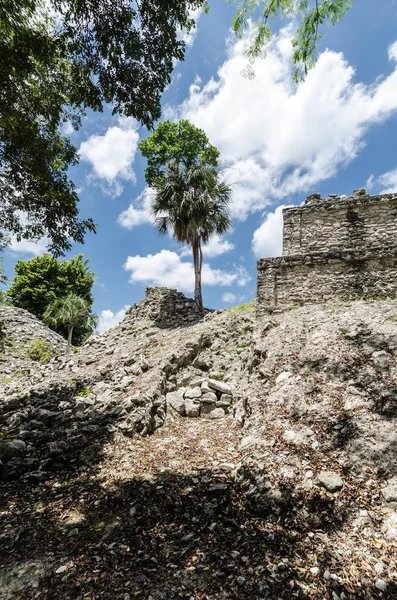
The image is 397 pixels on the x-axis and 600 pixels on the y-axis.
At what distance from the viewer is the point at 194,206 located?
53.3 feet

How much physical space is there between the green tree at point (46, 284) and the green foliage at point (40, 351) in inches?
483

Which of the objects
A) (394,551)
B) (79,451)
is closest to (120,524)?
(79,451)

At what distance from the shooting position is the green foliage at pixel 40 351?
15.9m

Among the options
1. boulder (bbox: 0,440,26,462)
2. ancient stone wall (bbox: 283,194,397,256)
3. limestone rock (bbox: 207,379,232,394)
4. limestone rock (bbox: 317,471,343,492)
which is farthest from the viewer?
ancient stone wall (bbox: 283,194,397,256)

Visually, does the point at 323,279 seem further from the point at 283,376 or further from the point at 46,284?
the point at 46,284

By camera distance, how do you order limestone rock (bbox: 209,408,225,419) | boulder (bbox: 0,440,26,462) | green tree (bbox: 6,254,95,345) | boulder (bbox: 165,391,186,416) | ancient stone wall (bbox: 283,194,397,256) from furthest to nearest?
green tree (bbox: 6,254,95,345) < ancient stone wall (bbox: 283,194,397,256) < boulder (bbox: 165,391,186,416) < limestone rock (bbox: 209,408,225,419) < boulder (bbox: 0,440,26,462)

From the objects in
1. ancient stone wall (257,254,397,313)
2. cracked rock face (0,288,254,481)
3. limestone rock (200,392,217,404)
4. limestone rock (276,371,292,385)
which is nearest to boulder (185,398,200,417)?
cracked rock face (0,288,254,481)

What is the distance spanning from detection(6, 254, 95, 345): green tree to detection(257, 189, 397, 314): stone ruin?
76.7 feet

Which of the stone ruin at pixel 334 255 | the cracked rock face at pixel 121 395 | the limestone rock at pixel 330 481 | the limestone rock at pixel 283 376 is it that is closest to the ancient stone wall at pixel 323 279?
the stone ruin at pixel 334 255

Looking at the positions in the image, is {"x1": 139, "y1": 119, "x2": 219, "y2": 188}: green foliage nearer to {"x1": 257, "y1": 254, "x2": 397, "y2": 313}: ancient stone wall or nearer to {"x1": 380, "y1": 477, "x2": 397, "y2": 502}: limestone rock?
{"x1": 257, "y1": 254, "x2": 397, "y2": 313}: ancient stone wall

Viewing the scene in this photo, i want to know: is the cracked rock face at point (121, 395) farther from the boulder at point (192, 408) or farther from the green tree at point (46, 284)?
the green tree at point (46, 284)

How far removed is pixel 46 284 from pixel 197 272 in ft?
72.9

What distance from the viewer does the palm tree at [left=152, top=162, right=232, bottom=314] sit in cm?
1644

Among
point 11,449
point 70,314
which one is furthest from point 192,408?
point 70,314
